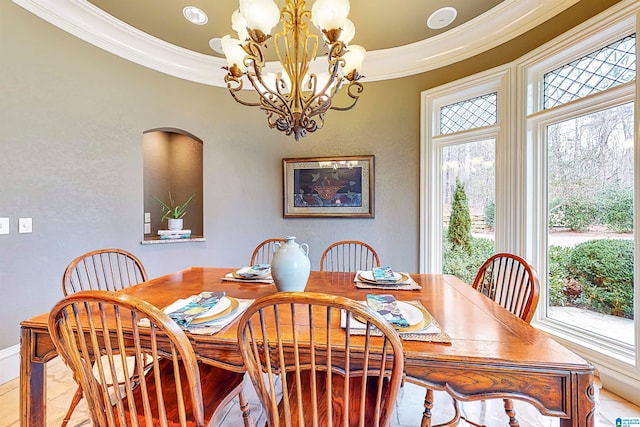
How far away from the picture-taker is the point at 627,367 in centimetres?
182

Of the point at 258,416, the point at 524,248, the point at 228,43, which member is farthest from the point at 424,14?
the point at 258,416

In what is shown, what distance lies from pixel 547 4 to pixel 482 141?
1.09 metres

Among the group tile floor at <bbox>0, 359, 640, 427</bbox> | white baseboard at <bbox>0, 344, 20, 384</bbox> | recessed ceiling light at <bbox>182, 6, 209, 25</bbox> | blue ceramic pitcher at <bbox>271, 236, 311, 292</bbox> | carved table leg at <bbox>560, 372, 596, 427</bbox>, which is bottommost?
tile floor at <bbox>0, 359, 640, 427</bbox>

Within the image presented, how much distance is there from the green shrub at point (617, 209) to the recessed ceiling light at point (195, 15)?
3410mm

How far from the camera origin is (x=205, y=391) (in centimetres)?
123

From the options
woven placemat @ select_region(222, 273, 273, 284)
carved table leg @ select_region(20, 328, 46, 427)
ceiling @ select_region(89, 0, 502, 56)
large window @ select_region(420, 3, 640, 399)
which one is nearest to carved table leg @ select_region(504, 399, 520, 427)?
large window @ select_region(420, 3, 640, 399)

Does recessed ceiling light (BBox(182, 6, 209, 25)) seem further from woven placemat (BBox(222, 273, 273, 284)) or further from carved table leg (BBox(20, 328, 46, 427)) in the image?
carved table leg (BBox(20, 328, 46, 427))

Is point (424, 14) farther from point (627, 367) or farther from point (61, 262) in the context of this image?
point (61, 262)

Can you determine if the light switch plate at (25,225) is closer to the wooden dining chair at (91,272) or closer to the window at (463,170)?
the wooden dining chair at (91,272)

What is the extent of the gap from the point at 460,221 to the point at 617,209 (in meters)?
1.16

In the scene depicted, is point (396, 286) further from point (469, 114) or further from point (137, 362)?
point (469, 114)

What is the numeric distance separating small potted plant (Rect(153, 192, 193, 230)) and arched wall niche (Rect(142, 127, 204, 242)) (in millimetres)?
43

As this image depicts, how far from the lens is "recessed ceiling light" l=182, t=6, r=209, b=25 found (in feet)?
7.79

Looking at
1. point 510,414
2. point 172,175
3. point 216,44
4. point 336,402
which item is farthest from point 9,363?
point 510,414
